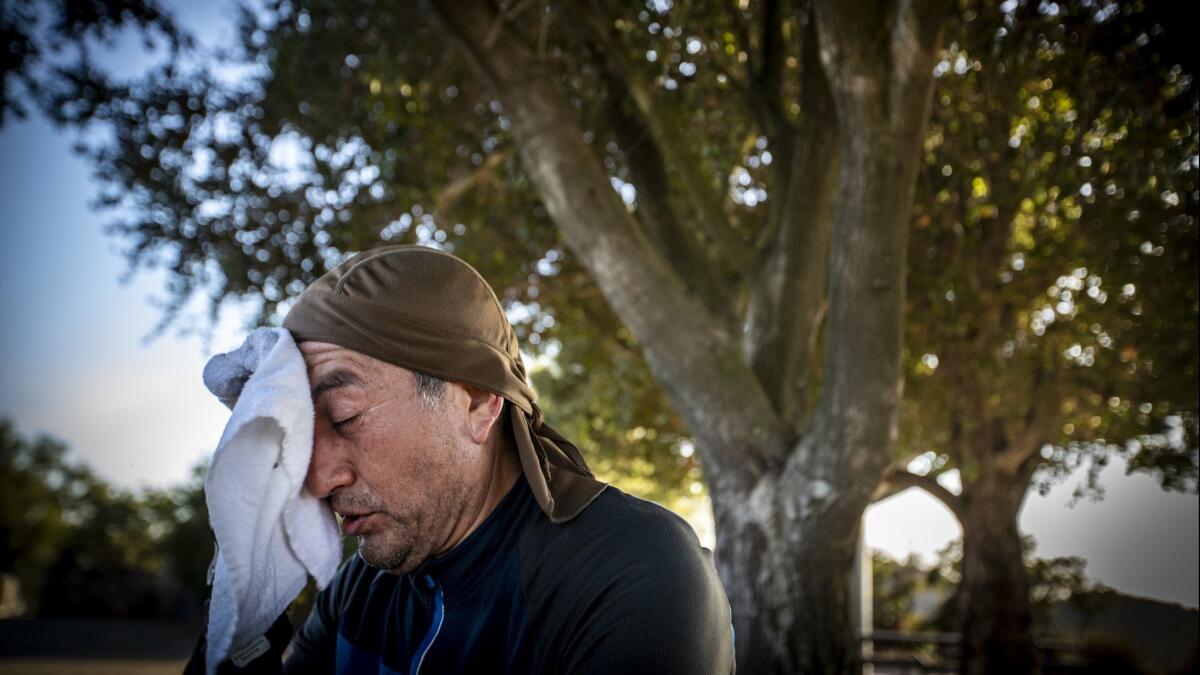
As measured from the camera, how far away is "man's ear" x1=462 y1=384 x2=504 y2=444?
204cm

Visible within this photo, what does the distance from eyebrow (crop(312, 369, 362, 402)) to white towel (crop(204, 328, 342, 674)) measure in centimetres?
7

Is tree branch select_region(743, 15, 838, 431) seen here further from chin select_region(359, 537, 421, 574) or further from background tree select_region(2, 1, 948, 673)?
chin select_region(359, 537, 421, 574)

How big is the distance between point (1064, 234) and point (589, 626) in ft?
27.7

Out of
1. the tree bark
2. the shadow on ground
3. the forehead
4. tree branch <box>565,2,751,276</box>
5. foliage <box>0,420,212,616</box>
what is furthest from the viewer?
foliage <box>0,420,212,616</box>

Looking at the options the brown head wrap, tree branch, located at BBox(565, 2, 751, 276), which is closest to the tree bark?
tree branch, located at BBox(565, 2, 751, 276)

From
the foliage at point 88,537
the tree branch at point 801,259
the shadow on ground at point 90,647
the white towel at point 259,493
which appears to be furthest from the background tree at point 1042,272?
the foliage at point 88,537

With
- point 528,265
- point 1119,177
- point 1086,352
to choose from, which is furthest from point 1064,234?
point 528,265

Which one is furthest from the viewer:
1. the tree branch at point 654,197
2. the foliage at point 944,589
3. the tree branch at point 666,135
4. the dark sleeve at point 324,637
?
the foliage at point 944,589

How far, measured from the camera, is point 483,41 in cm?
575

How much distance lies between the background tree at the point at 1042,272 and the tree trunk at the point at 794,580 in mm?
2925

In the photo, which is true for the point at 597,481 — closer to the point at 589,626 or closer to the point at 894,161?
the point at 589,626

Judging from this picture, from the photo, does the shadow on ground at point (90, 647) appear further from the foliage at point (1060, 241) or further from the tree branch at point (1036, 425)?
the tree branch at point (1036, 425)

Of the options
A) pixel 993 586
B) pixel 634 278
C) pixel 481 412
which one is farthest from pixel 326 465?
pixel 993 586

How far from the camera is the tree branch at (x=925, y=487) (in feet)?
36.3
